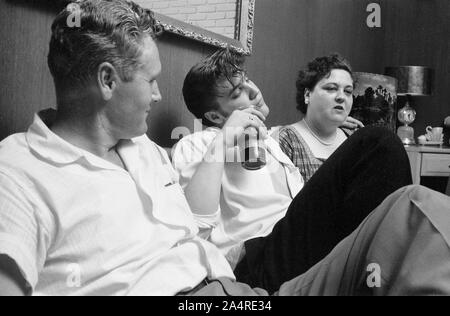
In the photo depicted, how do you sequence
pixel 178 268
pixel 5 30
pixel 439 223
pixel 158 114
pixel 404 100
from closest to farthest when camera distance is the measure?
pixel 439 223
pixel 178 268
pixel 5 30
pixel 158 114
pixel 404 100

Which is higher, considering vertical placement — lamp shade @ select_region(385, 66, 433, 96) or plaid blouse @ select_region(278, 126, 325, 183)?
lamp shade @ select_region(385, 66, 433, 96)

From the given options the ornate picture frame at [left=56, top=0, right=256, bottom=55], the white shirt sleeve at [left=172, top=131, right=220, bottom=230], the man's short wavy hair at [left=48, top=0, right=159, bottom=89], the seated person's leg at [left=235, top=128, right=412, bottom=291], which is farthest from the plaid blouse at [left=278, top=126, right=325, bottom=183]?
the man's short wavy hair at [left=48, top=0, right=159, bottom=89]

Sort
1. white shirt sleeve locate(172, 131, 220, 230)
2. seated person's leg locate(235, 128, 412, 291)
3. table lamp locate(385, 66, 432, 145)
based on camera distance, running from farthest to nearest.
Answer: table lamp locate(385, 66, 432, 145) → white shirt sleeve locate(172, 131, 220, 230) → seated person's leg locate(235, 128, 412, 291)

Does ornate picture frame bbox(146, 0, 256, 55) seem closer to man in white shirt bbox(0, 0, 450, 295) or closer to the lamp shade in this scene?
man in white shirt bbox(0, 0, 450, 295)

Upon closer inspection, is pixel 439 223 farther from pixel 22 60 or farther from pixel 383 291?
pixel 22 60

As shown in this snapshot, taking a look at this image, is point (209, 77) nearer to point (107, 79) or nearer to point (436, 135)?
point (107, 79)

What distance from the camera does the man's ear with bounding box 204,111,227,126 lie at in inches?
63.1

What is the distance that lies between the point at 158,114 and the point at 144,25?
2.37ft

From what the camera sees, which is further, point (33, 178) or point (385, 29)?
point (385, 29)

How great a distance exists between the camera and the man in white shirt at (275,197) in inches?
47.0

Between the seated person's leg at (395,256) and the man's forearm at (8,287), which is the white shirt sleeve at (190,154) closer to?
the seated person's leg at (395,256)

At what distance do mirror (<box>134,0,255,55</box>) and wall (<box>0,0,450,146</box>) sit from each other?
→ 0.05 m
